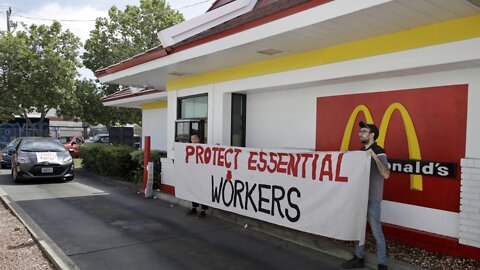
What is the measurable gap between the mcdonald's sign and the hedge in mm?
6256

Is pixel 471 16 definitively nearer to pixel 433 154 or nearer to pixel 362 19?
pixel 362 19

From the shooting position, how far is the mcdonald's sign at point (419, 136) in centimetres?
520

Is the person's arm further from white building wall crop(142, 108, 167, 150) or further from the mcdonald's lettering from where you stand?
white building wall crop(142, 108, 167, 150)

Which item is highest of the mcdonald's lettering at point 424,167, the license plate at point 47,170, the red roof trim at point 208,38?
the red roof trim at point 208,38

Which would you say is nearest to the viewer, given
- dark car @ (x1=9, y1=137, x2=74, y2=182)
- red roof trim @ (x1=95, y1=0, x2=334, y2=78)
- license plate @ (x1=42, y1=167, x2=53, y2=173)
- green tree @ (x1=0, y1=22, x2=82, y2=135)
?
red roof trim @ (x1=95, y1=0, x2=334, y2=78)

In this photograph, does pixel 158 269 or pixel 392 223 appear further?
pixel 392 223

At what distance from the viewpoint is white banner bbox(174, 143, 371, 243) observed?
4988 mm

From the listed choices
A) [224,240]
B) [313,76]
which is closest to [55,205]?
[224,240]

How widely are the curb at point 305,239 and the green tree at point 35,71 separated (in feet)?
60.3

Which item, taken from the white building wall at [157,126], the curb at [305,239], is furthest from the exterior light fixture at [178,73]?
the white building wall at [157,126]

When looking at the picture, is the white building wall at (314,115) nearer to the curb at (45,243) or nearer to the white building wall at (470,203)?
the white building wall at (470,203)

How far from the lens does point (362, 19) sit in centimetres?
487

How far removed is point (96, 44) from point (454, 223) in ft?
74.7

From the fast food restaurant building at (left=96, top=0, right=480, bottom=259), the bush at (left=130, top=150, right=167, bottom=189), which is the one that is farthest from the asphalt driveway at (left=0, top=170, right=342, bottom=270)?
the fast food restaurant building at (left=96, top=0, right=480, bottom=259)
